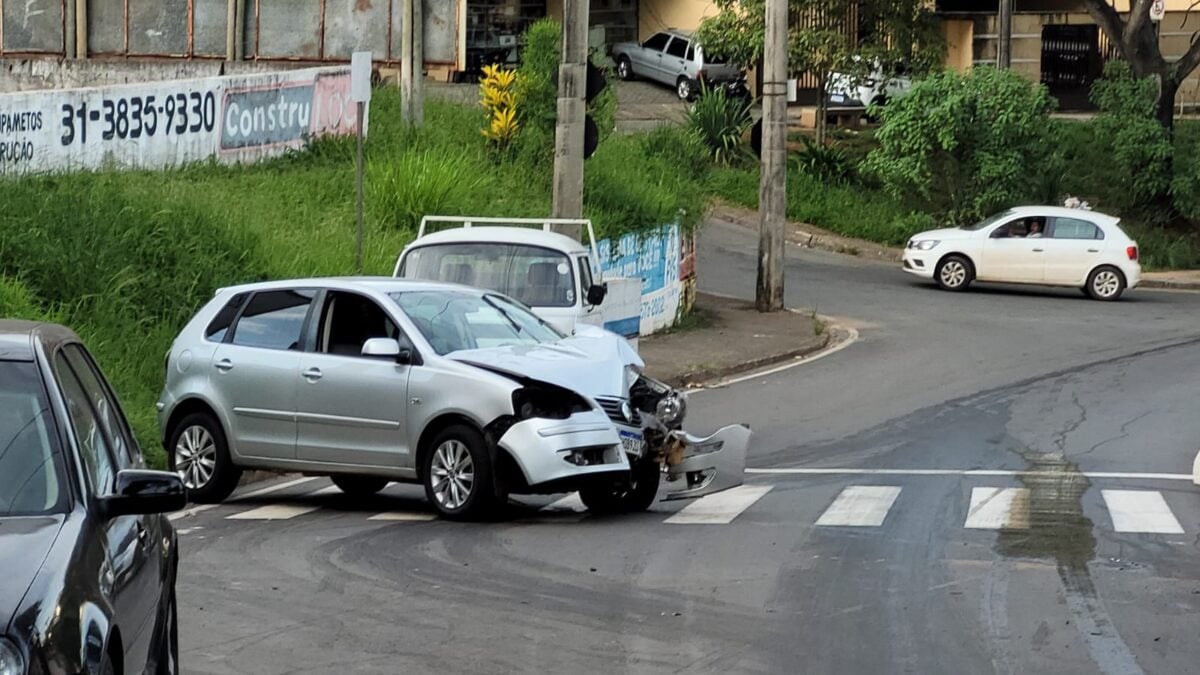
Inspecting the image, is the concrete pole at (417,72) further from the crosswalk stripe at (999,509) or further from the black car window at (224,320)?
the crosswalk stripe at (999,509)

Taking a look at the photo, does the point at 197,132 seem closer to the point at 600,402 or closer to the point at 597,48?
the point at 597,48

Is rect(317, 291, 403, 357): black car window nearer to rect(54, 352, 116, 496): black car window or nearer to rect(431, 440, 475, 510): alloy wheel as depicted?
rect(431, 440, 475, 510): alloy wheel

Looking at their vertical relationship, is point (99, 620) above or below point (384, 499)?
above

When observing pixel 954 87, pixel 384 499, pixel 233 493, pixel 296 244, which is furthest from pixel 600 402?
pixel 954 87

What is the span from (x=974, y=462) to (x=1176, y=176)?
27878 millimetres

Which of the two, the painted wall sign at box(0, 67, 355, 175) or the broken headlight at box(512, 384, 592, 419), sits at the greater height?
the painted wall sign at box(0, 67, 355, 175)

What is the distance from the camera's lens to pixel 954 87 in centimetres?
4056

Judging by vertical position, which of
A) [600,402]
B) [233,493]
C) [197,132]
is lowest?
[233,493]

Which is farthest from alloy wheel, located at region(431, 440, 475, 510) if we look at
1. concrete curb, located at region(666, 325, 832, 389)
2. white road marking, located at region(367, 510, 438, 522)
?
concrete curb, located at region(666, 325, 832, 389)

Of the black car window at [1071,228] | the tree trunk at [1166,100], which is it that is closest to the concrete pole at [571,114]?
the black car window at [1071,228]

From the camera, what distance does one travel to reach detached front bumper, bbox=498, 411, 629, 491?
12.5 m

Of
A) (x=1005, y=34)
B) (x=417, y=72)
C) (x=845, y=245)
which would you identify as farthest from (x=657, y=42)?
(x=417, y=72)

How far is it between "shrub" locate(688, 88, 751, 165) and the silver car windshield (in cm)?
3222

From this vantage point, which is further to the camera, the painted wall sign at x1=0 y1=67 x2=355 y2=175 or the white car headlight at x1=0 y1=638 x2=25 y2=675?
the painted wall sign at x1=0 y1=67 x2=355 y2=175
